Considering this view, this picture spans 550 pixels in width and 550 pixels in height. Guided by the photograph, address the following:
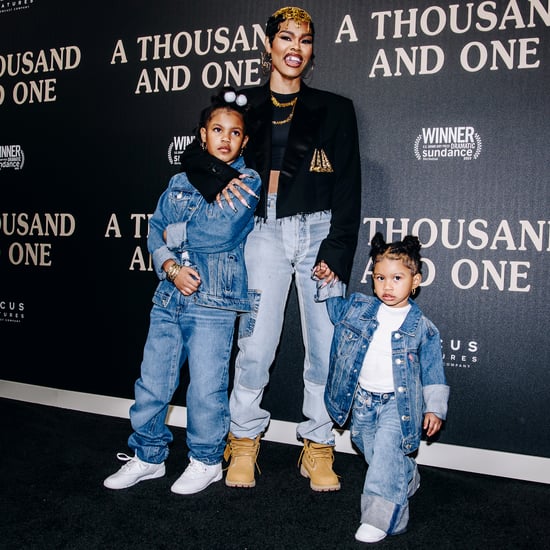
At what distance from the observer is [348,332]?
2.08 meters

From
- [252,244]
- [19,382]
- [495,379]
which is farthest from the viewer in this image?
[19,382]

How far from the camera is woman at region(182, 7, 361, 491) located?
2240 mm

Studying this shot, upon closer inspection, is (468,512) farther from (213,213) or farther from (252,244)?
(213,213)

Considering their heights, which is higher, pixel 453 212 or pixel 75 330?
pixel 453 212

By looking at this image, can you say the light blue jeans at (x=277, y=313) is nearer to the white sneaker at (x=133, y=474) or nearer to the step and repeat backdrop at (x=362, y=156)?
the white sneaker at (x=133, y=474)

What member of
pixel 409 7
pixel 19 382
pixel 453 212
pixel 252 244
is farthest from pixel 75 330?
pixel 409 7

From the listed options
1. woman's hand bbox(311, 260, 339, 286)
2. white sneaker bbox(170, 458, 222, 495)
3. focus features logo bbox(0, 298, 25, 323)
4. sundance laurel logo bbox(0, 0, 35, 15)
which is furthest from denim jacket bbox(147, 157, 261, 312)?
sundance laurel logo bbox(0, 0, 35, 15)

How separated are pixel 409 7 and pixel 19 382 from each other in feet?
9.64

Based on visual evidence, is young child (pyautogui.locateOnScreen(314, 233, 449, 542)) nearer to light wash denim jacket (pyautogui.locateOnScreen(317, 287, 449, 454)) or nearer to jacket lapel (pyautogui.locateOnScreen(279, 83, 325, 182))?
light wash denim jacket (pyautogui.locateOnScreen(317, 287, 449, 454))

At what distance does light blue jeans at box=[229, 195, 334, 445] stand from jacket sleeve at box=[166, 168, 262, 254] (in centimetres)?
13

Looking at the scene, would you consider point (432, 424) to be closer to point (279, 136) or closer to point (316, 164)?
point (316, 164)

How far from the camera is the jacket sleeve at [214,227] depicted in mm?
2105

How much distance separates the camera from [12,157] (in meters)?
3.41

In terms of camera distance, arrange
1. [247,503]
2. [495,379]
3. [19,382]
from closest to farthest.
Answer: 1. [247,503]
2. [495,379]
3. [19,382]
